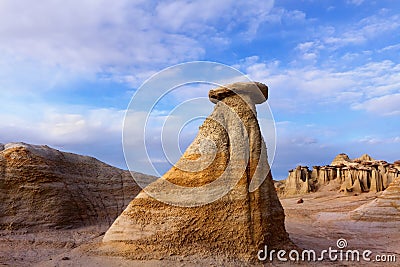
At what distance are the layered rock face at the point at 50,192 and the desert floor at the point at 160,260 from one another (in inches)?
26.0

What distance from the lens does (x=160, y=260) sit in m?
7.57

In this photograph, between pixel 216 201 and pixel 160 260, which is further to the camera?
pixel 216 201

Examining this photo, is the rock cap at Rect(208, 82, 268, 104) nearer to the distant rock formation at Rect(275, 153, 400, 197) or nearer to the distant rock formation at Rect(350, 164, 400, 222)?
the distant rock formation at Rect(350, 164, 400, 222)

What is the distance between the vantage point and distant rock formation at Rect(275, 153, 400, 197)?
27.7 m

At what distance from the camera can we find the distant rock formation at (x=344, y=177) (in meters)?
27.7
